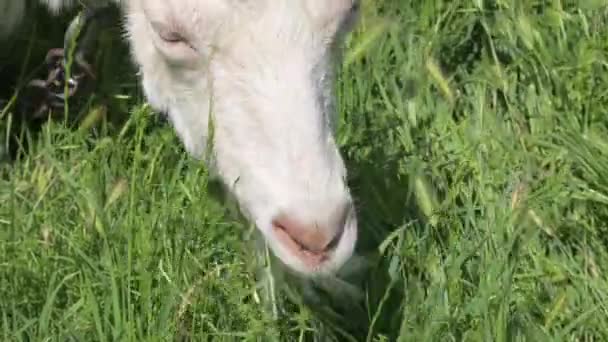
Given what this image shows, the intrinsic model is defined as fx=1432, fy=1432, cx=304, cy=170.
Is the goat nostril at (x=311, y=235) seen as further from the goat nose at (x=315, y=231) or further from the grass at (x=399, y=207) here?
the grass at (x=399, y=207)

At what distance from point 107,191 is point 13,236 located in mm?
276

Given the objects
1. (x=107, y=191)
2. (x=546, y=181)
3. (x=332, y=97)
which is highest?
(x=332, y=97)

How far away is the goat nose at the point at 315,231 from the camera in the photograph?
268 cm

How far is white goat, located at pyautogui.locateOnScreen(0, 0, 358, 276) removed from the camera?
8.93 feet

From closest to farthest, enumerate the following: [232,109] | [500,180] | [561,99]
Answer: [232,109] → [500,180] → [561,99]

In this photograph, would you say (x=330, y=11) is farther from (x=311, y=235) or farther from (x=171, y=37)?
(x=311, y=235)

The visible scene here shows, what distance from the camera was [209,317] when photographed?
119 inches

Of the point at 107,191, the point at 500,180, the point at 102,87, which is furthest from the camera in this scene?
the point at 102,87

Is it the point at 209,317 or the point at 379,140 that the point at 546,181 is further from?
the point at 209,317

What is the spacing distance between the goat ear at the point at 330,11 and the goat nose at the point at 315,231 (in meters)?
0.40

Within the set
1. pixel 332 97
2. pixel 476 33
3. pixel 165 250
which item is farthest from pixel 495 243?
pixel 476 33

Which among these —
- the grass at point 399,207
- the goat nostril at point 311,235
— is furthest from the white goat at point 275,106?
the grass at point 399,207

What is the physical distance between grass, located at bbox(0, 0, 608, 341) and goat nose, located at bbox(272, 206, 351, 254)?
0.26 metres

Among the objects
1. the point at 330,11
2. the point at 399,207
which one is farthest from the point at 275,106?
the point at 399,207
